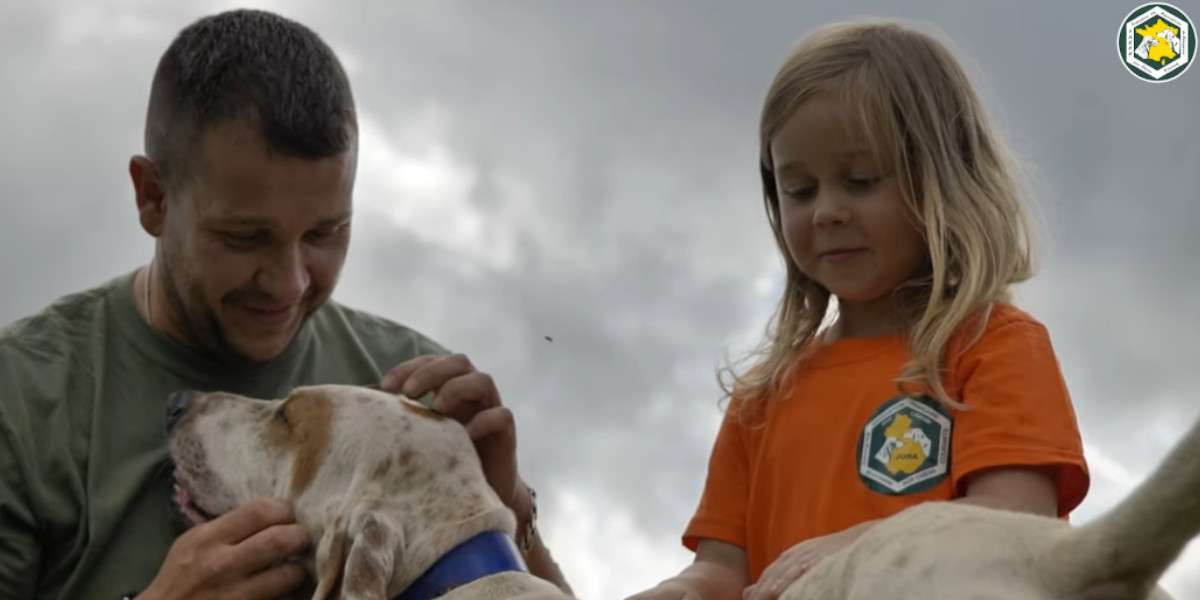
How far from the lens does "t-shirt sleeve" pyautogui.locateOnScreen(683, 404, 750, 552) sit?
198 inches

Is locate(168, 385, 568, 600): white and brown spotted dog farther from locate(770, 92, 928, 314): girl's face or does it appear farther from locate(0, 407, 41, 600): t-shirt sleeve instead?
locate(770, 92, 928, 314): girl's face

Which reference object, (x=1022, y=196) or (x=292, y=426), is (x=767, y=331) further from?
(x=292, y=426)

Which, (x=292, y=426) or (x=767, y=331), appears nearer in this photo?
(x=292, y=426)

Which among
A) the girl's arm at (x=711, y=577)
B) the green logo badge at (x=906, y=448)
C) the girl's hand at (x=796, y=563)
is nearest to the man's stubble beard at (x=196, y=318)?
the girl's arm at (x=711, y=577)

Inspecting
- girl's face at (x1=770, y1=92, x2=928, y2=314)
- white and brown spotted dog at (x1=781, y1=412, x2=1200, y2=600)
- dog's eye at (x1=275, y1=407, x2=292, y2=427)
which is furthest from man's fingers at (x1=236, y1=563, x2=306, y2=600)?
girl's face at (x1=770, y1=92, x2=928, y2=314)

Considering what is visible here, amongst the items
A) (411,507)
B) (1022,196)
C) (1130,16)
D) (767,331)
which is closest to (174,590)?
(411,507)

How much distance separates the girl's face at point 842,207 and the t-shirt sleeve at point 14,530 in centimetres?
270

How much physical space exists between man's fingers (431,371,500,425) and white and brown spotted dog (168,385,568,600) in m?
0.10

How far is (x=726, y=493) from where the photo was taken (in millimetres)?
5105

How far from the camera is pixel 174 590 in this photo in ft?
14.6

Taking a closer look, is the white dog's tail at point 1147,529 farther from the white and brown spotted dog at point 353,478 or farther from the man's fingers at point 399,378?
the man's fingers at point 399,378

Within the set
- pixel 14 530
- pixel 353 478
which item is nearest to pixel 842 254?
pixel 353 478

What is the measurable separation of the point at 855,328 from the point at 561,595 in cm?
144

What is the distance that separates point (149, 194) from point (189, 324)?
19.5 inches
